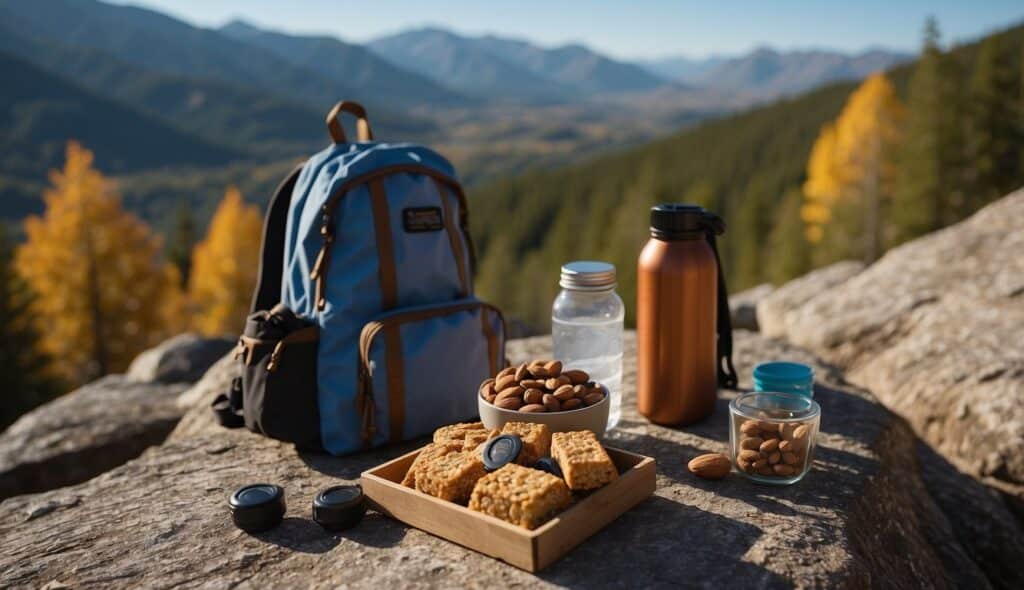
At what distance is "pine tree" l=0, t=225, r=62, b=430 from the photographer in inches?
877

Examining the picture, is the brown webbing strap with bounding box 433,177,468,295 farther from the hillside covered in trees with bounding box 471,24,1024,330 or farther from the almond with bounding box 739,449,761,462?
the hillside covered in trees with bounding box 471,24,1024,330

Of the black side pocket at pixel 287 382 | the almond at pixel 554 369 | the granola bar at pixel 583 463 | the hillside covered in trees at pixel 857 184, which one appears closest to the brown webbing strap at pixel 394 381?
the black side pocket at pixel 287 382

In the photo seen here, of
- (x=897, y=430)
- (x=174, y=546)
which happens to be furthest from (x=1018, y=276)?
(x=174, y=546)

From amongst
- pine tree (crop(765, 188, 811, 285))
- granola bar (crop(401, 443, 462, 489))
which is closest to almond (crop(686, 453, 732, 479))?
granola bar (crop(401, 443, 462, 489))

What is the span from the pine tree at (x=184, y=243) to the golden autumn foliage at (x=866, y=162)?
46660 millimetres

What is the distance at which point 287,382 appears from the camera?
3.52m

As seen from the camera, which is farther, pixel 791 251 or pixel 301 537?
pixel 791 251

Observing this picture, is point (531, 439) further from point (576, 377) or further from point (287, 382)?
point (287, 382)

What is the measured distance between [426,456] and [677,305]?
141 cm

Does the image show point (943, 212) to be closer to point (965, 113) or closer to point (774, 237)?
point (965, 113)

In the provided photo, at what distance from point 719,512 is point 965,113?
1354 inches

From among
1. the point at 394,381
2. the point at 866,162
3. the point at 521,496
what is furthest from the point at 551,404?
the point at 866,162

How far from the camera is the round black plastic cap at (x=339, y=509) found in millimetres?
2652

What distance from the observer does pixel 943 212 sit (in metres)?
29.4
